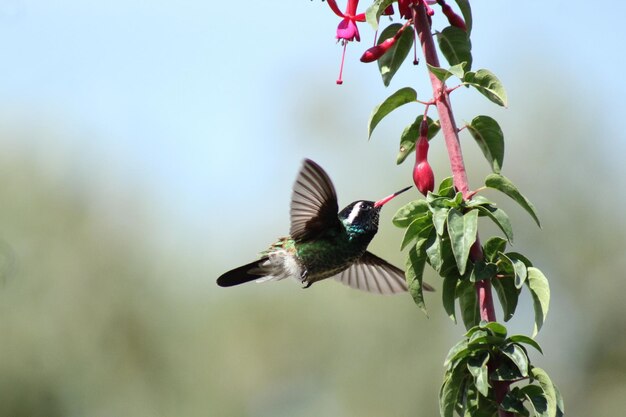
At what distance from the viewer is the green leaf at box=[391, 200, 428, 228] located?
75.9 inches

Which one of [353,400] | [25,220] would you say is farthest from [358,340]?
[25,220]

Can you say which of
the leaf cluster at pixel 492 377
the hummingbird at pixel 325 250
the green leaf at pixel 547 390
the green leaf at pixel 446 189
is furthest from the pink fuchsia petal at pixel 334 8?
the green leaf at pixel 547 390

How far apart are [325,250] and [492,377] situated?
141 cm

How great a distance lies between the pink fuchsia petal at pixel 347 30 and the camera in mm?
2339

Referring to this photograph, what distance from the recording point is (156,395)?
11.8 m

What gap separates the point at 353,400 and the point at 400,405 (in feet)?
1.96

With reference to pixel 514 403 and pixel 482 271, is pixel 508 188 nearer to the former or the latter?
pixel 482 271

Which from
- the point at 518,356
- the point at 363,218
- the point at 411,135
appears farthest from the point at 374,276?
the point at 518,356

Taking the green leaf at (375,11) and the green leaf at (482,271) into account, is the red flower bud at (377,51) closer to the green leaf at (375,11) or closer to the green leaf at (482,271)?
the green leaf at (375,11)

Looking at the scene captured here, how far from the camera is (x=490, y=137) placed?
2.10 metres

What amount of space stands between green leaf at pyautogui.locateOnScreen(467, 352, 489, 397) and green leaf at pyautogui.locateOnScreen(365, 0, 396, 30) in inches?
31.5

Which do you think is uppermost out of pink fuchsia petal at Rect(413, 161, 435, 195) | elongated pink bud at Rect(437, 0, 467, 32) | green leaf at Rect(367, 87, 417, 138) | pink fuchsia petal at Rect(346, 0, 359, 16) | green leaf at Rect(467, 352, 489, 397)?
pink fuchsia petal at Rect(346, 0, 359, 16)

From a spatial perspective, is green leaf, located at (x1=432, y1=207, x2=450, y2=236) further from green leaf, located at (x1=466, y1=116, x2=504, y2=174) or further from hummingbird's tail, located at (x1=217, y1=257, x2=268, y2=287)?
hummingbird's tail, located at (x1=217, y1=257, x2=268, y2=287)

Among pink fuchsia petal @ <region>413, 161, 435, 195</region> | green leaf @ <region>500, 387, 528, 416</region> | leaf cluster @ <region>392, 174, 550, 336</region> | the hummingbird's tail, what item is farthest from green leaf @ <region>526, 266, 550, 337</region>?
the hummingbird's tail
